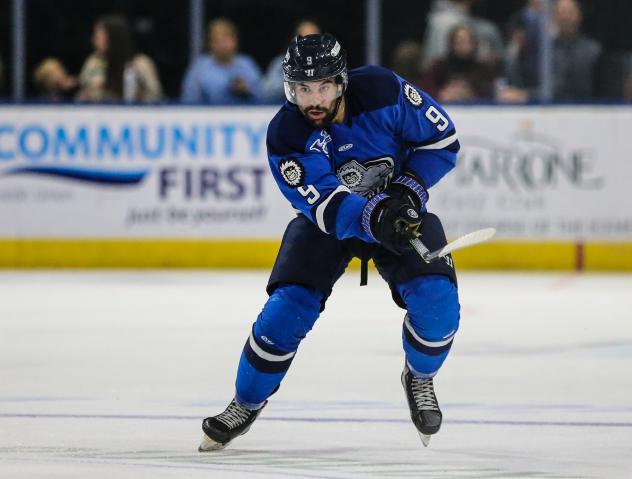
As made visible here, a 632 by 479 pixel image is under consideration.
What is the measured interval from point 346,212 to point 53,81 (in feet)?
20.7

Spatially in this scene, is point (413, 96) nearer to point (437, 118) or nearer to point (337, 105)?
point (437, 118)

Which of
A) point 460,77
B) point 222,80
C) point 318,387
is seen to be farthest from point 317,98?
point 222,80

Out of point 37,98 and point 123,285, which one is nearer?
point 123,285

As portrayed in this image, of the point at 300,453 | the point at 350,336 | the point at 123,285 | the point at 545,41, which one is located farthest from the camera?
the point at 545,41

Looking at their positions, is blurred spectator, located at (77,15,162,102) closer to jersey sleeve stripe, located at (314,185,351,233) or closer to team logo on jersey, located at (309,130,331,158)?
team logo on jersey, located at (309,130,331,158)

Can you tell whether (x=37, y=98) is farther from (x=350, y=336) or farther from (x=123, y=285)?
(x=350, y=336)

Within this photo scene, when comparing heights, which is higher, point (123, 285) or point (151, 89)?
point (151, 89)

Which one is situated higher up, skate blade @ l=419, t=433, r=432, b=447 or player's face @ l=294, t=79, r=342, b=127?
player's face @ l=294, t=79, r=342, b=127

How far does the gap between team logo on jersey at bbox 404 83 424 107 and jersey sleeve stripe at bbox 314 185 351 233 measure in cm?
38

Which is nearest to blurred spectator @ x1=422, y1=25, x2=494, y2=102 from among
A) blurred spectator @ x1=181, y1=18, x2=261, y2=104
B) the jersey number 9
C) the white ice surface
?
blurred spectator @ x1=181, y1=18, x2=261, y2=104

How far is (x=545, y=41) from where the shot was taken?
10.0 metres

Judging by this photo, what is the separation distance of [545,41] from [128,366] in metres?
4.85

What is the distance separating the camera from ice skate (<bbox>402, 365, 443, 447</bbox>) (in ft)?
14.3

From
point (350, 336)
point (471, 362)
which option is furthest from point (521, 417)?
point (350, 336)
